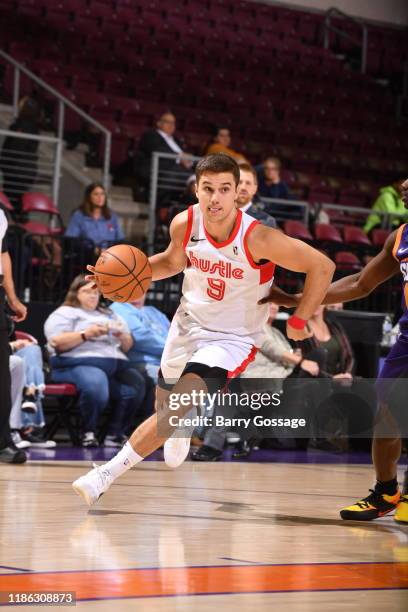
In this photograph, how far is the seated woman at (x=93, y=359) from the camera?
8.12 metres

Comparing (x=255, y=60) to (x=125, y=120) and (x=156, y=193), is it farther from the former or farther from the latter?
(x=156, y=193)

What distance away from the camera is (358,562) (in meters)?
3.79

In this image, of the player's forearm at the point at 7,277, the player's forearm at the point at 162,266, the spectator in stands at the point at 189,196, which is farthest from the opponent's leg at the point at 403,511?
the spectator in stands at the point at 189,196

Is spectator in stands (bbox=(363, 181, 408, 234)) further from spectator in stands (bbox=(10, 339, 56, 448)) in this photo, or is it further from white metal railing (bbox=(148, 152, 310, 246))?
spectator in stands (bbox=(10, 339, 56, 448))

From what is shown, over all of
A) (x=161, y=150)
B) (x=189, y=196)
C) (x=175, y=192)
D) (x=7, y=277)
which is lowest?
(x=7, y=277)

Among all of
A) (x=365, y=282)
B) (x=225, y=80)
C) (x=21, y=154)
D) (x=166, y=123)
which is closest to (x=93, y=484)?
(x=365, y=282)

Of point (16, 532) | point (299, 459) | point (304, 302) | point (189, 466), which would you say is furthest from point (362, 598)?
point (299, 459)

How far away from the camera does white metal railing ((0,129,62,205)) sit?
36.2 feet

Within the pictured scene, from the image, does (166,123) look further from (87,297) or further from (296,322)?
(296,322)

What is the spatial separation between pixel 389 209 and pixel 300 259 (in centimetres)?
944

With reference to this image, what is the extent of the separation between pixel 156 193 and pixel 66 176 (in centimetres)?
119

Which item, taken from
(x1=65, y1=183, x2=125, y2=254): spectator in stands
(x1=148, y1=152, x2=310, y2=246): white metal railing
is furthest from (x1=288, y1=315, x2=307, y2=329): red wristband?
(x1=148, y1=152, x2=310, y2=246): white metal railing

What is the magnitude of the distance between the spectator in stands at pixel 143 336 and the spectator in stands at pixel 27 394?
946 millimetres

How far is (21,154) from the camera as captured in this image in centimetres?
1152
